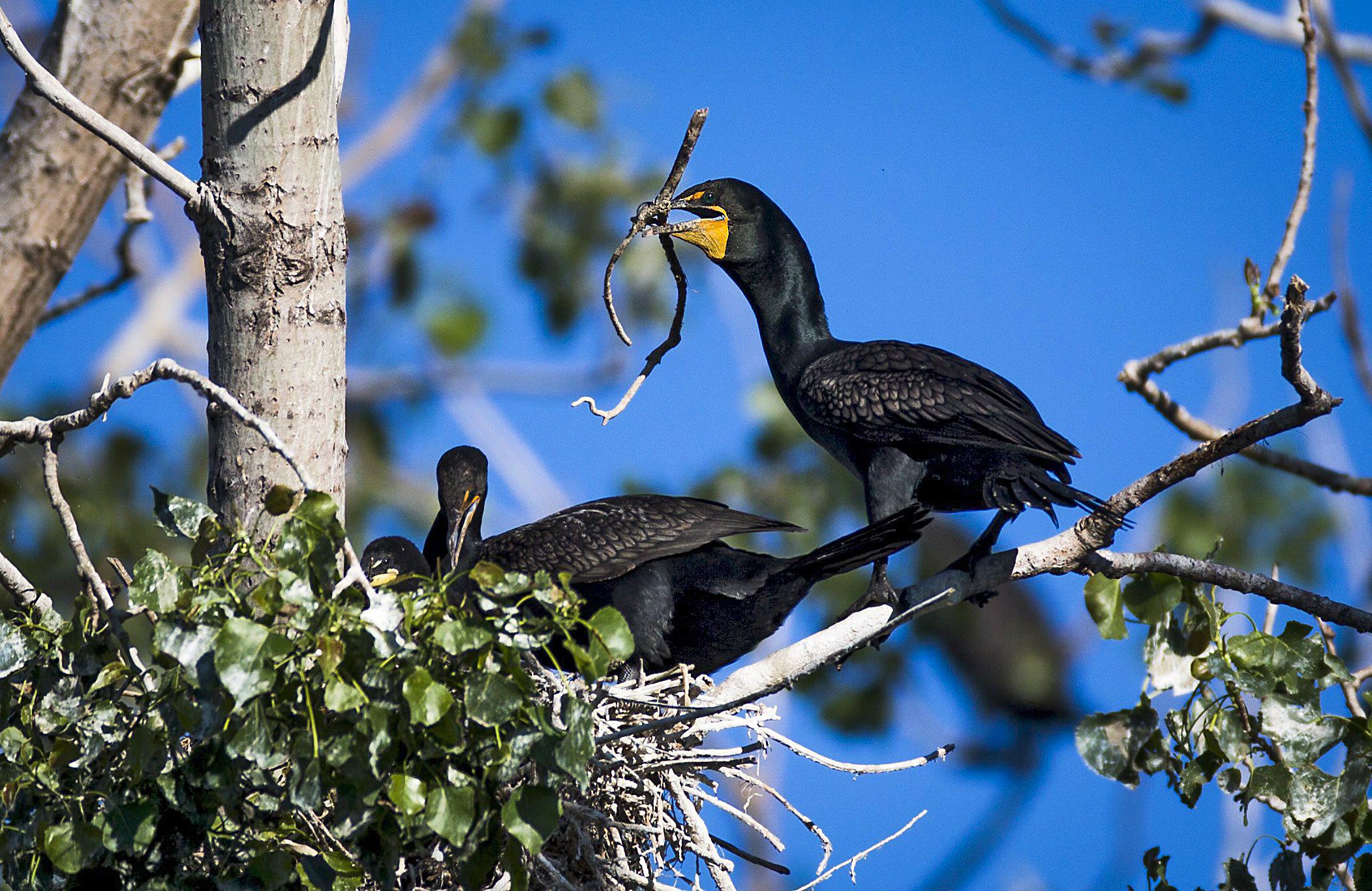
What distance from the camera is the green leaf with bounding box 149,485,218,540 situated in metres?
2.27

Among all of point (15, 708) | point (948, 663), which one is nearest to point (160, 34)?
point (15, 708)

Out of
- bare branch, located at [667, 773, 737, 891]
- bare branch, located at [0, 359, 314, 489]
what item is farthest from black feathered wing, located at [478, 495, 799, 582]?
bare branch, located at [0, 359, 314, 489]

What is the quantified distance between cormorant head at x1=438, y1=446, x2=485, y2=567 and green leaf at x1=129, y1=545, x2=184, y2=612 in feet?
6.88

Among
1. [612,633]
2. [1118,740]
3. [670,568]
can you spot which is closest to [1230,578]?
[1118,740]

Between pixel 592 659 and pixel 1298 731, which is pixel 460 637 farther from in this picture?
pixel 1298 731

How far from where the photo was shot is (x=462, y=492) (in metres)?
4.37

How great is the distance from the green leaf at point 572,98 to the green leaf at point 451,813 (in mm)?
6465

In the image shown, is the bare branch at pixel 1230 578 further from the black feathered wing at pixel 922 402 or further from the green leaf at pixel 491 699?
the green leaf at pixel 491 699

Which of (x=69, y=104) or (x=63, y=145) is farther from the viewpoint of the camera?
(x=63, y=145)

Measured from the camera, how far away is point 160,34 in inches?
169

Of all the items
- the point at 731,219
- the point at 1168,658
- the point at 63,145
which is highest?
the point at 731,219

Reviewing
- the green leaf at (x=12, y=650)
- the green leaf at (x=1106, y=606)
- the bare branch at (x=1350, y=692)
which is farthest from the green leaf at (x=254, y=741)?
the bare branch at (x=1350, y=692)

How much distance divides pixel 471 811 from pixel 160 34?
3186 mm

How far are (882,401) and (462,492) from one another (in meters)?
1.42
